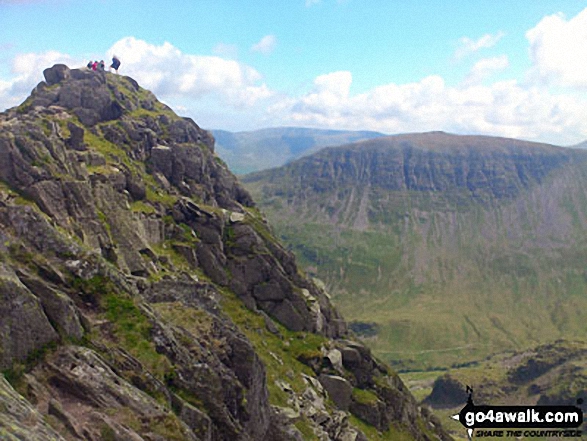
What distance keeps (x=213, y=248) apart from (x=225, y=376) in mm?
55014

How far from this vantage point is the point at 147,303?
36.1 meters

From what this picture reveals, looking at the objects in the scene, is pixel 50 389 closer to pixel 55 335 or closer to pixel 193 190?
pixel 55 335

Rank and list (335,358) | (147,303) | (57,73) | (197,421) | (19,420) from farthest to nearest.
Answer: (57,73) < (335,358) < (147,303) < (197,421) < (19,420)

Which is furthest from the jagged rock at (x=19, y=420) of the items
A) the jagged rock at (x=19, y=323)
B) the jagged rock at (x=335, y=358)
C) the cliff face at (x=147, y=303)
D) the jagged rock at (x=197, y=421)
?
the jagged rock at (x=335, y=358)

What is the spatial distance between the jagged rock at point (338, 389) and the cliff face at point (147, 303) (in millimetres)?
242

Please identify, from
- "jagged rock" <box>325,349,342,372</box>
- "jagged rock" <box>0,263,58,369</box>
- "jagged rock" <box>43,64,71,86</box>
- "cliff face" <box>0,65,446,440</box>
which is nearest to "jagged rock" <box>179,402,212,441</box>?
"cliff face" <box>0,65,446,440</box>

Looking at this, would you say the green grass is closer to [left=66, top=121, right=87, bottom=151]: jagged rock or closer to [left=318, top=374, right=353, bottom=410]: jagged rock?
[left=318, top=374, right=353, bottom=410]: jagged rock

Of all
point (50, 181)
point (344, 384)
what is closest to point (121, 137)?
point (50, 181)

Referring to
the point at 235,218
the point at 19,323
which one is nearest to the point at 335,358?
the point at 235,218

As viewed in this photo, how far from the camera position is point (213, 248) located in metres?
88.0

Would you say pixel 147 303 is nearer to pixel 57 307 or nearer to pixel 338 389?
pixel 57 307

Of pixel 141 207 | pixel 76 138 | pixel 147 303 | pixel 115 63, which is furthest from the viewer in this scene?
pixel 115 63

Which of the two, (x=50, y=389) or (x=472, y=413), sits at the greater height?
(x=50, y=389)

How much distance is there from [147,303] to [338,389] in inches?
1940
